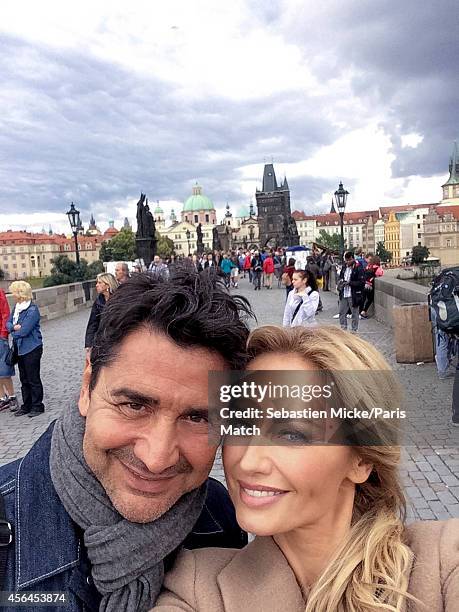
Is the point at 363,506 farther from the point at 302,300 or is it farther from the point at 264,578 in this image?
the point at 302,300

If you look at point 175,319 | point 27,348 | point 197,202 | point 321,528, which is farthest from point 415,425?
point 197,202

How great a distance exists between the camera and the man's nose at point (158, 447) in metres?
1.20

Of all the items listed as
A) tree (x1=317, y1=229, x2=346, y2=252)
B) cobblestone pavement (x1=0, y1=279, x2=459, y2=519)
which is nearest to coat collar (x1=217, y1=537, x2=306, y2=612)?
cobblestone pavement (x1=0, y1=279, x2=459, y2=519)

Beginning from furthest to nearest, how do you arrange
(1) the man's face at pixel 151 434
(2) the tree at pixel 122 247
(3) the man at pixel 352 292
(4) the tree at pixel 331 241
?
(4) the tree at pixel 331 241
(2) the tree at pixel 122 247
(3) the man at pixel 352 292
(1) the man's face at pixel 151 434

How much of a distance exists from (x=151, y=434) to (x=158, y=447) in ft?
0.11

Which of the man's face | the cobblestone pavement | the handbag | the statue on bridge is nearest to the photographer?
the man's face

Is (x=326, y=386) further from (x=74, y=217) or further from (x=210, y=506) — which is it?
(x=74, y=217)

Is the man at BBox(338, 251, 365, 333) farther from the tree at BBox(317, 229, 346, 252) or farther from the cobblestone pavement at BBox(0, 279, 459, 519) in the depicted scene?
the tree at BBox(317, 229, 346, 252)

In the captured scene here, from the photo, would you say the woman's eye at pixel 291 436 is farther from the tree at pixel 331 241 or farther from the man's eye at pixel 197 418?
the tree at pixel 331 241

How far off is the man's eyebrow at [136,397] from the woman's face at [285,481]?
0.20 m

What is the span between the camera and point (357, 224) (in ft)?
422

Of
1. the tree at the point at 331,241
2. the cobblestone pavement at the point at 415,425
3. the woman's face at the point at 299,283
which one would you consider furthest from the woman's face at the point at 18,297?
the tree at the point at 331,241

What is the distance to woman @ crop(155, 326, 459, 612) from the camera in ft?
3.77

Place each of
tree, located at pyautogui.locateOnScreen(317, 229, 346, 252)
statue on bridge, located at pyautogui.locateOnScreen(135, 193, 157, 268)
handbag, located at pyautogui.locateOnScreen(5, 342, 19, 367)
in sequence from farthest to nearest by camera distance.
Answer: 1. tree, located at pyautogui.locateOnScreen(317, 229, 346, 252)
2. statue on bridge, located at pyautogui.locateOnScreen(135, 193, 157, 268)
3. handbag, located at pyautogui.locateOnScreen(5, 342, 19, 367)
